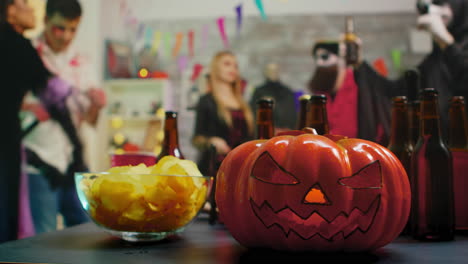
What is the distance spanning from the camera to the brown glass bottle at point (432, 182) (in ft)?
1.96

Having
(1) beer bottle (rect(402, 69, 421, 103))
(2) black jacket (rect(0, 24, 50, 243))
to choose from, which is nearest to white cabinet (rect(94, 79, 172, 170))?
(2) black jacket (rect(0, 24, 50, 243))

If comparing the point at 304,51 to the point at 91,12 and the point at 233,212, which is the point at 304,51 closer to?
the point at 91,12

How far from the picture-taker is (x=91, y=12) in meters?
3.27

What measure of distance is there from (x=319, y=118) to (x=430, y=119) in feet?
0.55

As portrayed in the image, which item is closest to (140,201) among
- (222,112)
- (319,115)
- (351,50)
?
(319,115)

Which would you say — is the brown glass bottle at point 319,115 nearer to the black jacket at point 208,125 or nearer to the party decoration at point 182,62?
the black jacket at point 208,125

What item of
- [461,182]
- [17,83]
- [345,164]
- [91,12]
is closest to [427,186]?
[461,182]

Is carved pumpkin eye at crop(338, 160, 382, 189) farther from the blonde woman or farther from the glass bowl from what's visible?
the blonde woman

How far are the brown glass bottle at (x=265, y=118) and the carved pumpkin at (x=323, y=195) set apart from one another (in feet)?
0.49

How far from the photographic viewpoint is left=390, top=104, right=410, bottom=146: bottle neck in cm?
68

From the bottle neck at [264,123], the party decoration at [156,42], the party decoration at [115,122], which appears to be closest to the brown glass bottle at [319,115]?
the bottle neck at [264,123]

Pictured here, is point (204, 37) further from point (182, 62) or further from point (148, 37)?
point (148, 37)

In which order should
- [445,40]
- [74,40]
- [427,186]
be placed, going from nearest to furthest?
1. [427,186]
2. [445,40]
3. [74,40]

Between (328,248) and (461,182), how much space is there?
343mm
